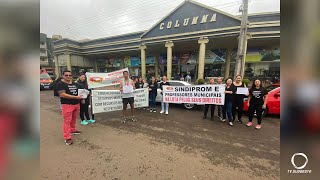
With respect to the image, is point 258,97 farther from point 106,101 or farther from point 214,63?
point 214,63

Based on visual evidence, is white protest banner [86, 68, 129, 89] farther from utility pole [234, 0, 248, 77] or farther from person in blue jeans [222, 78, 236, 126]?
utility pole [234, 0, 248, 77]

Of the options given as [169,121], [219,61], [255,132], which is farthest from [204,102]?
[219,61]

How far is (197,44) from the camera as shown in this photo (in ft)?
57.9

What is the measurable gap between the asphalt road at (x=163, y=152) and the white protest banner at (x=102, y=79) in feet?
4.97

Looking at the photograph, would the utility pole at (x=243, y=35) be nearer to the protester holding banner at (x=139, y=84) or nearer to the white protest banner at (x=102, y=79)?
the protester holding banner at (x=139, y=84)

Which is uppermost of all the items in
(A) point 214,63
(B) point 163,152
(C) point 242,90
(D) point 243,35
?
(D) point 243,35

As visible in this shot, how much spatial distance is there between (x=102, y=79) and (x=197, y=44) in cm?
1418

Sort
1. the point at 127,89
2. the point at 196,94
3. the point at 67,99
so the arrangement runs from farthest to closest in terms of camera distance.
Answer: the point at 196,94
the point at 127,89
the point at 67,99

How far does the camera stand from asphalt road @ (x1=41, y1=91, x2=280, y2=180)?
2.62 m

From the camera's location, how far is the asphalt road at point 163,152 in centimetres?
262

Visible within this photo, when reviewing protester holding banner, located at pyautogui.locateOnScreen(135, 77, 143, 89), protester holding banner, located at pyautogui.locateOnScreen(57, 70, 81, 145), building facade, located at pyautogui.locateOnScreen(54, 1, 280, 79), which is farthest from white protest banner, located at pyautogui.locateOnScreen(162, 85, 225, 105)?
building facade, located at pyautogui.locateOnScreen(54, 1, 280, 79)

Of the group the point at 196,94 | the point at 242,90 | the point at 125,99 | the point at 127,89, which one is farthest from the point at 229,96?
the point at 125,99

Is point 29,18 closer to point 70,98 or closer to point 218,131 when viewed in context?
point 70,98

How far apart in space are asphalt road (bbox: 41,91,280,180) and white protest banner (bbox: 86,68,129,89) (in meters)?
1.52
